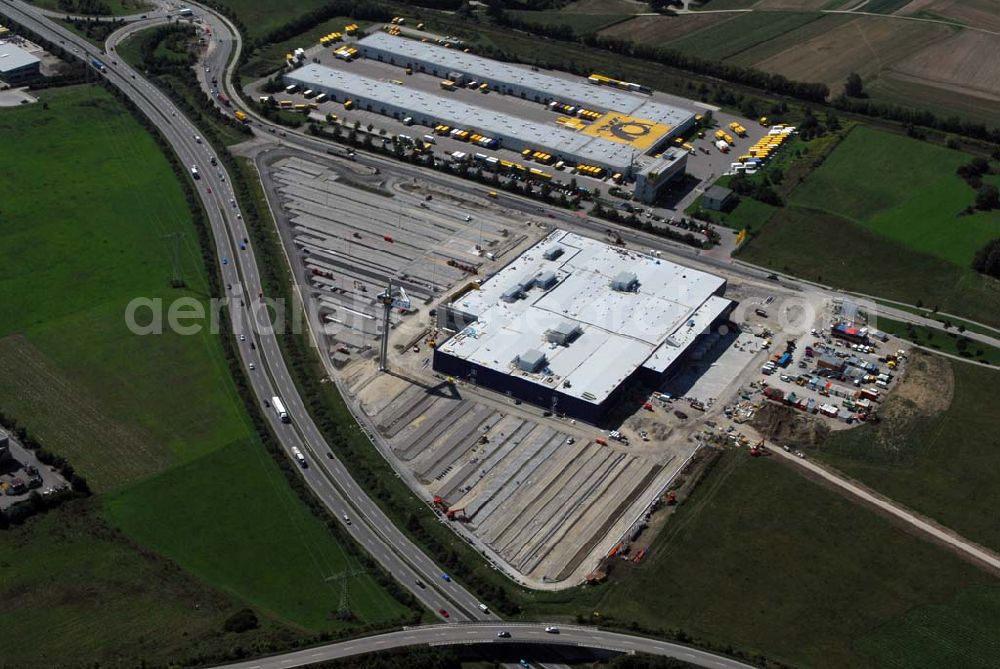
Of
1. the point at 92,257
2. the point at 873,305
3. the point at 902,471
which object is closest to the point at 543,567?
the point at 902,471

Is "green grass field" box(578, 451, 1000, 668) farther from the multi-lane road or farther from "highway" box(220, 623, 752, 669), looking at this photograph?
the multi-lane road

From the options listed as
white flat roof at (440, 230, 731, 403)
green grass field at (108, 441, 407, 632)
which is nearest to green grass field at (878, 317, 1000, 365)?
white flat roof at (440, 230, 731, 403)

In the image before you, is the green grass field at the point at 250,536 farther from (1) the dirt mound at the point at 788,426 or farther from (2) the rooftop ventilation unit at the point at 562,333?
(1) the dirt mound at the point at 788,426

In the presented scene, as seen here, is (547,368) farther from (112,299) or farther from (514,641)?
(112,299)

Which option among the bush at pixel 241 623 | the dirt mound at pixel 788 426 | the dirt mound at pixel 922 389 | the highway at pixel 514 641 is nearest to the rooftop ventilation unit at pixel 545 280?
the dirt mound at pixel 788 426

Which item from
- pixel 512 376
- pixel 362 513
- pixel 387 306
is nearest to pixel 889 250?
pixel 512 376

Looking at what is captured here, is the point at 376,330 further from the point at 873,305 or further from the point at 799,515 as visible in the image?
the point at 873,305
